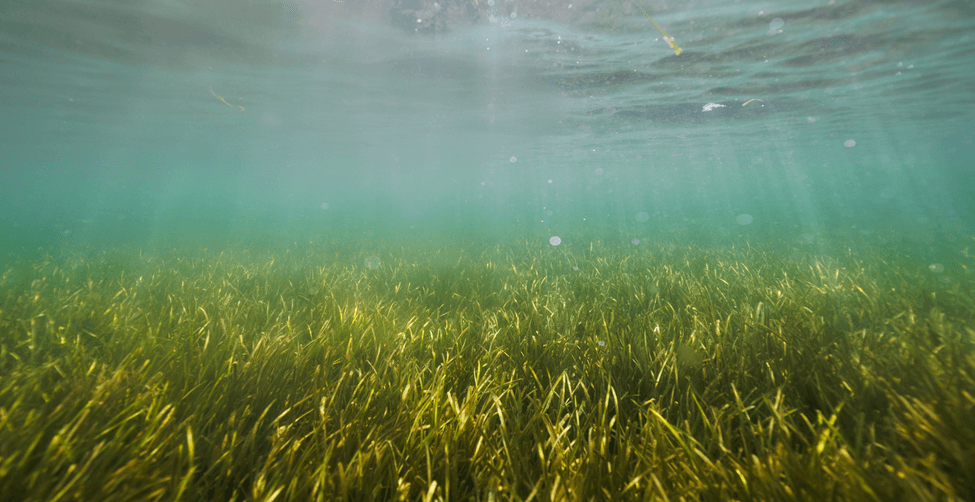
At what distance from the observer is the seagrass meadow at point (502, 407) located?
1343 millimetres

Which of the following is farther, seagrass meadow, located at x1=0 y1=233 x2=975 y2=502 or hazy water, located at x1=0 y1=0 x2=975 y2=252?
hazy water, located at x1=0 y1=0 x2=975 y2=252

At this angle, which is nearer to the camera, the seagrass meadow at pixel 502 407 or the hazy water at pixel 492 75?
the seagrass meadow at pixel 502 407

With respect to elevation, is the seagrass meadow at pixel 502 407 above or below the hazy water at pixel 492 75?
below

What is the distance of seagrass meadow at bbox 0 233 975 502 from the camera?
1343 millimetres

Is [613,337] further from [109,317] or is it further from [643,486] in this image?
[109,317]

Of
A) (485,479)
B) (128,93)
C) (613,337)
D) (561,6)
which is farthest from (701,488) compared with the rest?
(128,93)

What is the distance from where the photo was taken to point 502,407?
221 centimetres

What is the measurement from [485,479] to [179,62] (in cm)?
1819

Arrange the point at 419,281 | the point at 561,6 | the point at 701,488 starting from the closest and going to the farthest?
the point at 701,488 → the point at 419,281 → the point at 561,6

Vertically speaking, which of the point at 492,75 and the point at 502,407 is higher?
the point at 492,75

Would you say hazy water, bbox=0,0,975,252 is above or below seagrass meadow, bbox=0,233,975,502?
above

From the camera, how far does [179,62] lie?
13.0 metres

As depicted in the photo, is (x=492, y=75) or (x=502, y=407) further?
(x=492, y=75)

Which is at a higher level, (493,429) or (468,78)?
(468,78)
